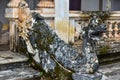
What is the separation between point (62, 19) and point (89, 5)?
4.20 metres

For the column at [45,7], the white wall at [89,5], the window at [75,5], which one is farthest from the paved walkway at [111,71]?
the white wall at [89,5]

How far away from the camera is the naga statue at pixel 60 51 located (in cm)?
591

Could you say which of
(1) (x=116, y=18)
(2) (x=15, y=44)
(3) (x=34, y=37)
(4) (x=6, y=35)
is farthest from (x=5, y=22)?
(1) (x=116, y=18)

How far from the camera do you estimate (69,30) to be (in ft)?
25.1

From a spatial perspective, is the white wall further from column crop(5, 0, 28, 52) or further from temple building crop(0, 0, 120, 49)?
column crop(5, 0, 28, 52)

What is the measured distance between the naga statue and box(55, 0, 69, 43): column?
3.32 ft

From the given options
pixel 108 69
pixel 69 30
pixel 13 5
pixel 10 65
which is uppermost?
pixel 13 5

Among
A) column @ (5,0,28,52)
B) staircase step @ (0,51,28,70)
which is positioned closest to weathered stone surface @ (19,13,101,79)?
staircase step @ (0,51,28,70)

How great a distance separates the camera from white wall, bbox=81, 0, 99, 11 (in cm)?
1130

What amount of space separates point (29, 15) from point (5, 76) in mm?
1441

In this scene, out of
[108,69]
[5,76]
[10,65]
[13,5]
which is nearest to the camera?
[5,76]

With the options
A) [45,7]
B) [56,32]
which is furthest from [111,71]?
[45,7]

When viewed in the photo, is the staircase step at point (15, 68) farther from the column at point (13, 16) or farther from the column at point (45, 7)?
the column at point (45, 7)

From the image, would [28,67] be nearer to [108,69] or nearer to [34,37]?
[34,37]
